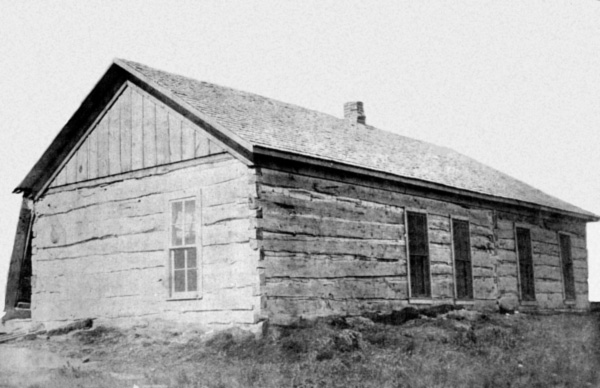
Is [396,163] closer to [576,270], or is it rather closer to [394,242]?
[394,242]

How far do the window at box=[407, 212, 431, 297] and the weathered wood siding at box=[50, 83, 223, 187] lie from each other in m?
5.49

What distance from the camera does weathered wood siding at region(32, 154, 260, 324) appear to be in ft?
45.1

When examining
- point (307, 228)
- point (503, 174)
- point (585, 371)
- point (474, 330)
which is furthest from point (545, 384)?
point (503, 174)

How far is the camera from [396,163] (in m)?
18.3

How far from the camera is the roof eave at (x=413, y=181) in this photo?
547 inches

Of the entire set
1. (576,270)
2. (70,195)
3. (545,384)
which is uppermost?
(70,195)

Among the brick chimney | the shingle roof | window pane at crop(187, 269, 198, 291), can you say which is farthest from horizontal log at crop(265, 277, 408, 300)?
the brick chimney

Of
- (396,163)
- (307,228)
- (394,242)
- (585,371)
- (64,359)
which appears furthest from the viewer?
(396,163)

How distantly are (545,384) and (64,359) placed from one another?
25.4ft

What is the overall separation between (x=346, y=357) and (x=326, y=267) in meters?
2.90

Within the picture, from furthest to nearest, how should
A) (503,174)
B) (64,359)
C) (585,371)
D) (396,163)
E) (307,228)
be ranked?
(503,174), (396,163), (307,228), (64,359), (585,371)

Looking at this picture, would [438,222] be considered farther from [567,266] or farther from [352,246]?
[567,266]

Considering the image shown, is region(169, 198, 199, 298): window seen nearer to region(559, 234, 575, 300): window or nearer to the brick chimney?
the brick chimney

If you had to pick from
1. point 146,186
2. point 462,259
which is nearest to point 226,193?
→ point 146,186
